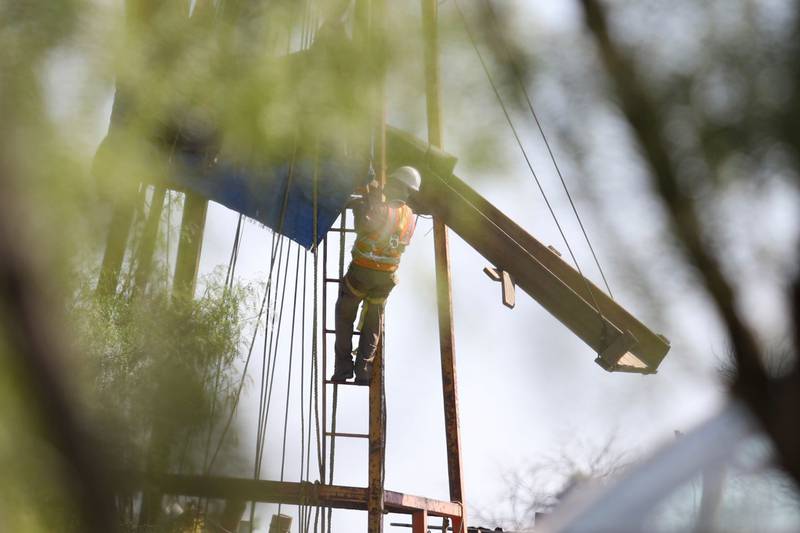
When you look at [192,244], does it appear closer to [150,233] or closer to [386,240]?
[386,240]

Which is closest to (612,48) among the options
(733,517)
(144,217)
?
(733,517)

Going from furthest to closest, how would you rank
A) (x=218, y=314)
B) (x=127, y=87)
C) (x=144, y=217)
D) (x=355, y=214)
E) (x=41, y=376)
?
(x=218, y=314)
(x=355, y=214)
(x=144, y=217)
(x=127, y=87)
(x=41, y=376)

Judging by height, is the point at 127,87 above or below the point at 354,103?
below

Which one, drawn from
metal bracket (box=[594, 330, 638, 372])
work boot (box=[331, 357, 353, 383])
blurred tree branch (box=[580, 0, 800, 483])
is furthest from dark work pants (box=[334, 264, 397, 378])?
blurred tree branch (box=[580, 0, 800, 483])

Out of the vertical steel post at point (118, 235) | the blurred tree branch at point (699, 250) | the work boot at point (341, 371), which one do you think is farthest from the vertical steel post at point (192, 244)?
the blurred tree branch at point (699, 250)

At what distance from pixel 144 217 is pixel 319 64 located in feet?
2.42

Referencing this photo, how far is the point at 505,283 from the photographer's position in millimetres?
8375

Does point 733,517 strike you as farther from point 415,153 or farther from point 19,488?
point 415,153

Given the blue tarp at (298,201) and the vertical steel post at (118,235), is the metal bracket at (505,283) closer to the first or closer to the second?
the blue tarp at (298,201)

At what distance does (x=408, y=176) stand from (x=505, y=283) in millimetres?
1780

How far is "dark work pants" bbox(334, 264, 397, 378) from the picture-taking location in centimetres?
714

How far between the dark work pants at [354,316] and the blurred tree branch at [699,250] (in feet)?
20.2

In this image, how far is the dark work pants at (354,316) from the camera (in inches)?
281

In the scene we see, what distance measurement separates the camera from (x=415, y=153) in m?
7.48
